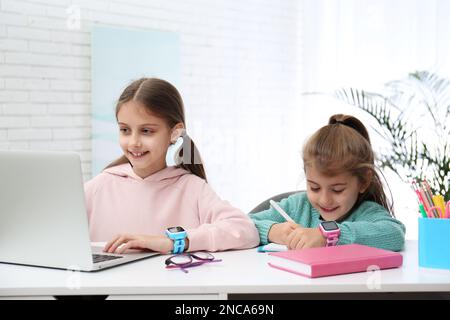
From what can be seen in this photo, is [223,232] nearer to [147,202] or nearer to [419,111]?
[147,202]

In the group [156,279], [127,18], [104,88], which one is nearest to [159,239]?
[156,279]

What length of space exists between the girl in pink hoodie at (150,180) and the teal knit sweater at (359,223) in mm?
153

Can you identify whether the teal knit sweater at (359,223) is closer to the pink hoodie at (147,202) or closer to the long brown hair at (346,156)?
the long brown hair at (346,156)

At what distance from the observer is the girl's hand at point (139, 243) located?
1457 millimetres

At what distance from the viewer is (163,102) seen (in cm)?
181

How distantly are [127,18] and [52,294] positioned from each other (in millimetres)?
2943

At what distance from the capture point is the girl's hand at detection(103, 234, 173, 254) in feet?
4.78

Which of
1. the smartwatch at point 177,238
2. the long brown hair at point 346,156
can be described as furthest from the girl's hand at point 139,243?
the long brown hair at point 346,156

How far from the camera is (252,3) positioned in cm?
459

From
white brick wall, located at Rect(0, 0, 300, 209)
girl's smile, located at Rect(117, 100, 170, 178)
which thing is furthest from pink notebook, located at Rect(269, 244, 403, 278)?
white brick wall, located at Rect(0, 0, 300, 209)

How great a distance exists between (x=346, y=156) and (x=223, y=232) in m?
0.39

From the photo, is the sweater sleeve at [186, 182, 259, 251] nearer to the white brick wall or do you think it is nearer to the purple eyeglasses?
the purple eyeglasses

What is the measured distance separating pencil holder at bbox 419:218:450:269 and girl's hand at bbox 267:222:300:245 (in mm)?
321
